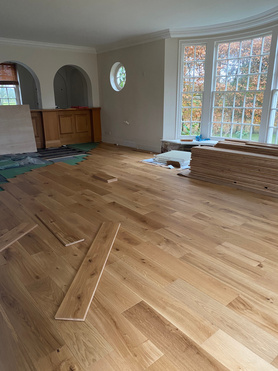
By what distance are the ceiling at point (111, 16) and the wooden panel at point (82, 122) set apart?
7.12 feet

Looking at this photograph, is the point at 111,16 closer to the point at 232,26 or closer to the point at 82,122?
the point at 232,26

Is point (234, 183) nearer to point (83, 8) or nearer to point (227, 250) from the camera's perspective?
point (227, 250)

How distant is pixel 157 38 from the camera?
19.5ft

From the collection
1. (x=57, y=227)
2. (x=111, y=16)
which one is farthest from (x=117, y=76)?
(x=57, y=227)

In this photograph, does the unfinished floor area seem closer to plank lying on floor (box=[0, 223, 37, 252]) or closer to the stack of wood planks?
plank lying on floor (box=[0, 223, 37, 252])

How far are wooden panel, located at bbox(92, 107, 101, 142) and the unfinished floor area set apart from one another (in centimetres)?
486

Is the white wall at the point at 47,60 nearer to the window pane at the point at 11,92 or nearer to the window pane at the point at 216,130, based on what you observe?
the window pane at the point at 11,92

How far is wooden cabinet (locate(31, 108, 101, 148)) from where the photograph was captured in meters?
7.26

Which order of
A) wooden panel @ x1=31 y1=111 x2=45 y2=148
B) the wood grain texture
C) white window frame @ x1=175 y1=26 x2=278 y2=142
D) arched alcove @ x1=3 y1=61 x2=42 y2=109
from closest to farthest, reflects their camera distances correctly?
the wood grain texture → white window frame @ x1=175 y1=26 x2=278 y2=142 → wooden panel @ x1=31 y1=111 x2=45 y2=148 → arched alcove @ x1=3 y1=61 x2=42 y2=109

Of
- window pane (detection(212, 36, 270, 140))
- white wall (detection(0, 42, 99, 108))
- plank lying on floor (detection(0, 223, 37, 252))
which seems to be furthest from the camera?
white wall (detection(0, 42, 99, 108))

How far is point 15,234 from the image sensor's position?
106 inches

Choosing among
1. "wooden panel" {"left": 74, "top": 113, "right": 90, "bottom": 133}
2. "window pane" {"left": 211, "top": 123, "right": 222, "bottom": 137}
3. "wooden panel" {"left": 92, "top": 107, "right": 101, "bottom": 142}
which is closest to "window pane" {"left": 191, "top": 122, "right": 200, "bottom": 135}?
"window pane" {"left": 211, "top": 123, "right": 222, "bottom": 137}

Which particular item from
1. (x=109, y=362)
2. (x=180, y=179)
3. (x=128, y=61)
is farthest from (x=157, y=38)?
(x=109, y=362)

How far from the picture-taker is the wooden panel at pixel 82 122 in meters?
7.89
